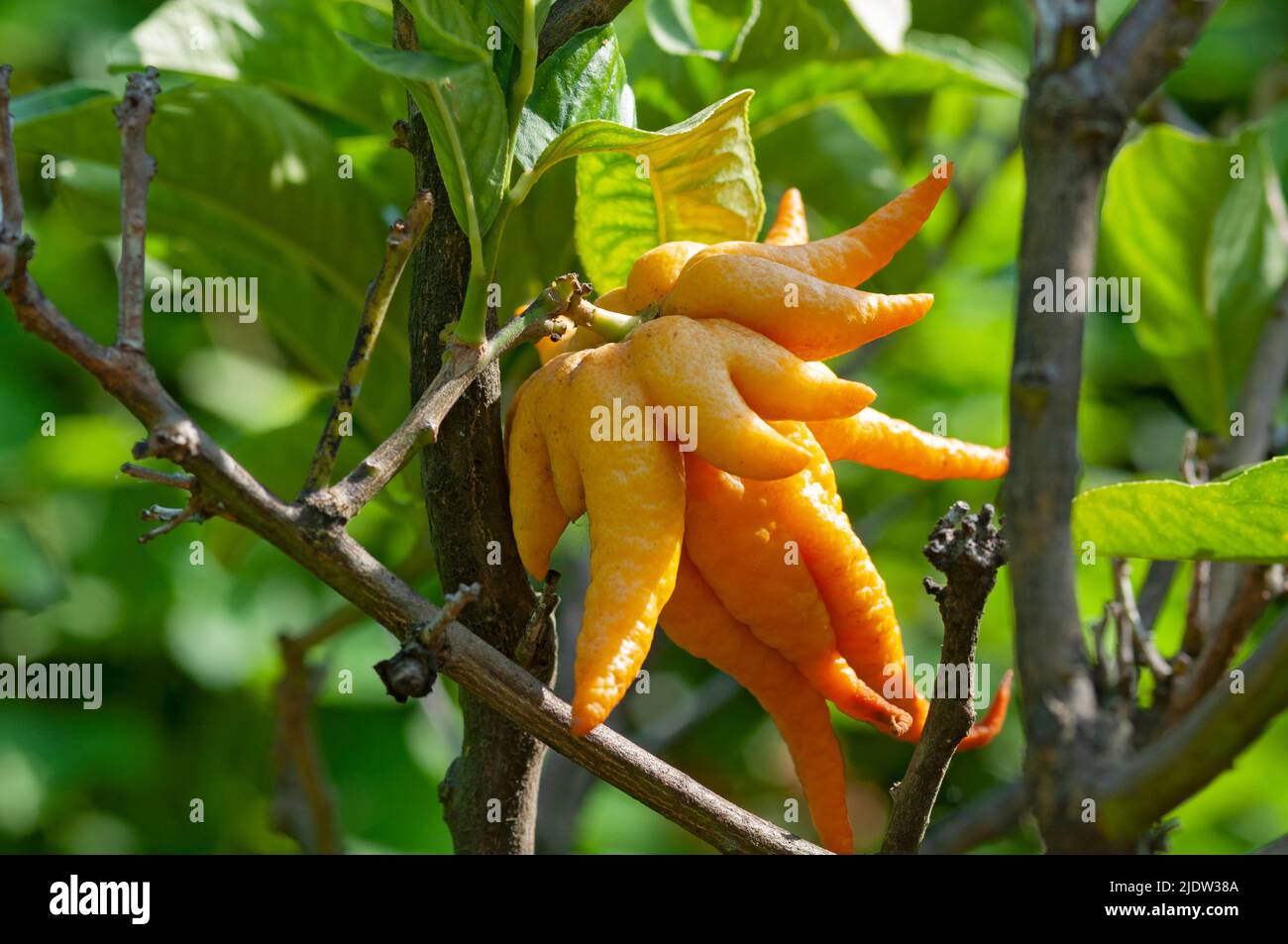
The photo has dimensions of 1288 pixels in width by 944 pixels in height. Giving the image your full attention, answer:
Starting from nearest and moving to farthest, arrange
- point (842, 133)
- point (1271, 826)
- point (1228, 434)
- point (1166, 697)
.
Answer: point (1166, 697), point (842, 133), point (1228, 434), point (1271, 826)

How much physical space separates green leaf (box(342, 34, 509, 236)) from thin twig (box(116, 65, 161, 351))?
0.13 m

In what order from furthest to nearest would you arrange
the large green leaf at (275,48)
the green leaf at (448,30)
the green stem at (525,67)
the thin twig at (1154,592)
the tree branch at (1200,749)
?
the thin twig at (1154,592) < the large green leaf at (275,48) < the green stem at (525,67) < the green leaf at (448,30) < the tree branch at (1200,749)

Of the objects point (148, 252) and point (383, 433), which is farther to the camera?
point (148, 252)

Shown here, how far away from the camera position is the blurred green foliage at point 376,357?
1.36m

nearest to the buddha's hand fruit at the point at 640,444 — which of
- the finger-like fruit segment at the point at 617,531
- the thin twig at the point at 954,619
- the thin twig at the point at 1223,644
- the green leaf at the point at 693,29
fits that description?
the finger-like fruit segment at the point at 617,531

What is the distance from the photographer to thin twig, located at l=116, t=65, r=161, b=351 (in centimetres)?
74

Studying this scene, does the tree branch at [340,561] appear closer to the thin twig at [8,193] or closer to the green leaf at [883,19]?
the thin twig at [8,193]

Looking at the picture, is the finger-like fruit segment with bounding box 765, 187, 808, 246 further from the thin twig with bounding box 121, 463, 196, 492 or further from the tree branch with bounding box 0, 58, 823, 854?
the thin twig with bounding box 121, 463, 196, 492

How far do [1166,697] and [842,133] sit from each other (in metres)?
0.71

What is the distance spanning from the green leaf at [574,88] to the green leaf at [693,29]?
0.79 feet

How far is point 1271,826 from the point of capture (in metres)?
2.14

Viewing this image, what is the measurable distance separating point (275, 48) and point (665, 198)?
52cm

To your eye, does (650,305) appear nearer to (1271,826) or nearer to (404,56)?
(404,56)
